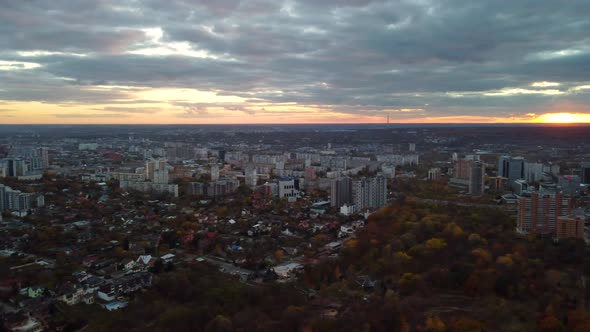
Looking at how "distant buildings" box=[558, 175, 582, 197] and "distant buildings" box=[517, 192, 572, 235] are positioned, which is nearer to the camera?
"distant buildings" box=[517, 192, 572, 235]

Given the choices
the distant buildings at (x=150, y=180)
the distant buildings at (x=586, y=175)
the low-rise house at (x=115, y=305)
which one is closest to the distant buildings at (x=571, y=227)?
the low-rise house at (x=115, y=305)

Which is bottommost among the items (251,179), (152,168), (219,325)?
(219,325)

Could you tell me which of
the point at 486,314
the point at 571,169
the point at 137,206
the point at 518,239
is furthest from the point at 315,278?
the point at 571,169

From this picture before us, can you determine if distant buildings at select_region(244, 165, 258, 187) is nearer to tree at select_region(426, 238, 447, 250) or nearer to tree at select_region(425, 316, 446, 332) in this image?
tree at select_region(426, 238, 447, 250)

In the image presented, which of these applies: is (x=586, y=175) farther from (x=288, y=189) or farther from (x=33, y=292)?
(x=33, y=292)

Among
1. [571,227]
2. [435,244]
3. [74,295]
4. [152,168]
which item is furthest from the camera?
[152,168]

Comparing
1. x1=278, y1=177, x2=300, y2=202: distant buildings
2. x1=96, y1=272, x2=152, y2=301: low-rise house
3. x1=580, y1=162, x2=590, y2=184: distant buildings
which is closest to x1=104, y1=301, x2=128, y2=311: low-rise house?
x1=96, y1=272, x2=152, y2=301: low-rise house

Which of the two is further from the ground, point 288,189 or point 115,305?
point 288,189

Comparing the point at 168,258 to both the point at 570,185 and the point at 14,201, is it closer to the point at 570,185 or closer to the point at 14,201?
the point at 14,201

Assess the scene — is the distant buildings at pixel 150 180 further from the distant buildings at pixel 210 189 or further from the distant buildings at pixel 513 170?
the distant buildings at pixel 513 170

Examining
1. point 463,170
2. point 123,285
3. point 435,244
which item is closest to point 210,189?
point 123,285

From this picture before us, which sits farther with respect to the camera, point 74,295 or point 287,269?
point 287,269

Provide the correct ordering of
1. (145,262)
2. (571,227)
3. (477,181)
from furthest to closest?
(477,181)
(571,227)
(145,262)
